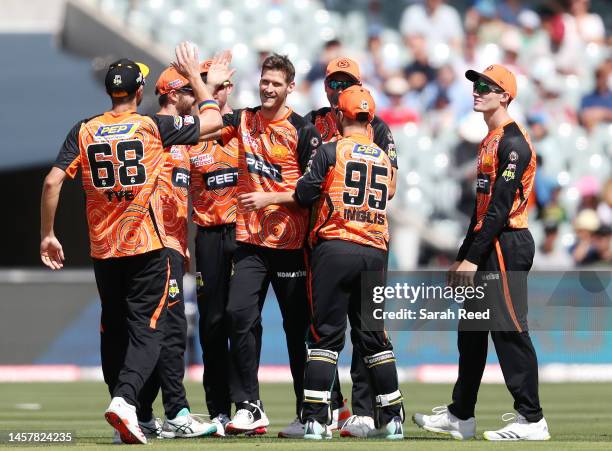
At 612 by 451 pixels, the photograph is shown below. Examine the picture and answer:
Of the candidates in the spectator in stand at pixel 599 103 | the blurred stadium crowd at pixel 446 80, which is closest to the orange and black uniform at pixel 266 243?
the blurred stadium crowd at pixel 446 80

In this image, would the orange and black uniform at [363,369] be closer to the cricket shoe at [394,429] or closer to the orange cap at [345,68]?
the orange cap at [345,68]

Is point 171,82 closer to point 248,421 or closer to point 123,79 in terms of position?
point 123,79

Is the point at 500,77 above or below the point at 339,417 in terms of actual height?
above

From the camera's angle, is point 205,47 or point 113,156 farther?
point 205,47

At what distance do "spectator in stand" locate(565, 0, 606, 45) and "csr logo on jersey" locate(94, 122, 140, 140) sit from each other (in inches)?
617

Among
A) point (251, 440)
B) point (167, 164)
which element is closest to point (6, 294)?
point (167, 164)

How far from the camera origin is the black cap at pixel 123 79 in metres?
8.58

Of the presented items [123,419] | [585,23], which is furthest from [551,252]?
[123,419]

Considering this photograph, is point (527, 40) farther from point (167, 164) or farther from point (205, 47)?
point (167, 164)

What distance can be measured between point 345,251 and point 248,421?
1.51 metres

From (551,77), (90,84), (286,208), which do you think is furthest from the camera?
(551,77)

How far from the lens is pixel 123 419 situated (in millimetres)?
8133

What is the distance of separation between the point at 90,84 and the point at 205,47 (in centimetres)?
205

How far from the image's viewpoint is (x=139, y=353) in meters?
8.53
